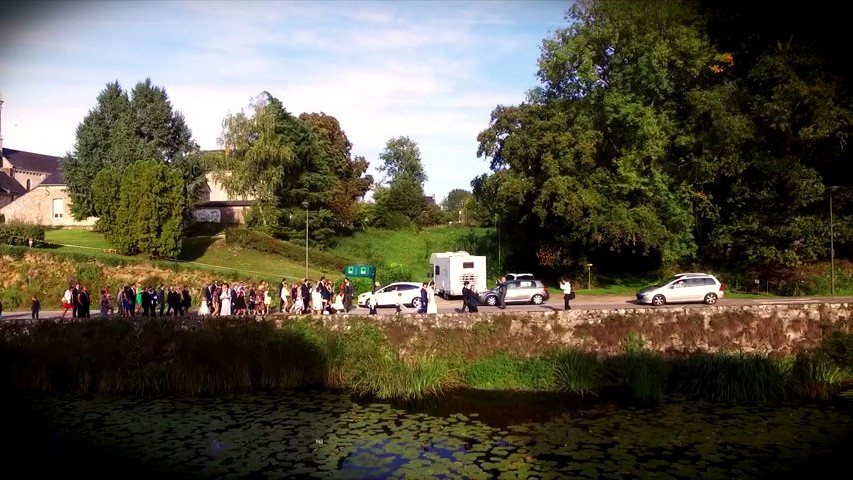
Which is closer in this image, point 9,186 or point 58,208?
point 58,208

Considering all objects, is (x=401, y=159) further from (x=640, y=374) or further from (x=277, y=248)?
(x=640, y=374)

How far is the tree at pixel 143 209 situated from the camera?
1636 inches

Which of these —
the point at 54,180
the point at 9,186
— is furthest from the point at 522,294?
the point at 9,186

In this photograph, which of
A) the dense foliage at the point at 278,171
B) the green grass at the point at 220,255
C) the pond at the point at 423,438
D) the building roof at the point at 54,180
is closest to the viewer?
the pond at the point at 423,438

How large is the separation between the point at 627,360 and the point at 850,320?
898cm

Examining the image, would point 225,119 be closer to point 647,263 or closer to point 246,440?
point 647,263

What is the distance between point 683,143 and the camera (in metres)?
39.6

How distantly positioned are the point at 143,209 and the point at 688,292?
33827 millimetres

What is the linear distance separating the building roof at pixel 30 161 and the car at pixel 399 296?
69046 mm

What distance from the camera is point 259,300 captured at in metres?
27.0

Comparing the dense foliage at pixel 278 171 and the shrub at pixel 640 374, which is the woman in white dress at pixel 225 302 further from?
the dense foliage at pixel 278 171

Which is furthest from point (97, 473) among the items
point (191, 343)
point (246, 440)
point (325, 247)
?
point (325, 247)

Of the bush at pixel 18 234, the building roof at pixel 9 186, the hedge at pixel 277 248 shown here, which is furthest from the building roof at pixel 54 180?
the hedge at pixel 277 248

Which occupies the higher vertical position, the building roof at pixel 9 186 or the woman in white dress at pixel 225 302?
the building roof at pixel 9 186
